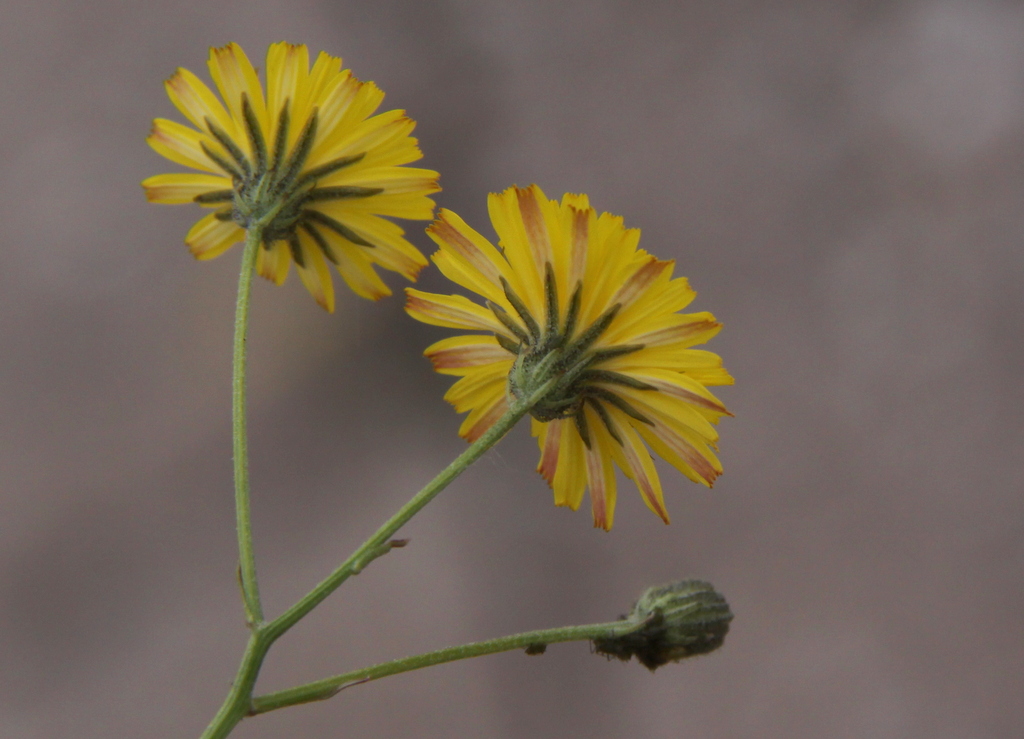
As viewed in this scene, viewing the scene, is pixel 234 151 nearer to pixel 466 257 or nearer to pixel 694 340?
pixel 466 257

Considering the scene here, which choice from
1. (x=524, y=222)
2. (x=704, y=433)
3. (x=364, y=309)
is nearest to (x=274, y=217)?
(x=524, y=222)

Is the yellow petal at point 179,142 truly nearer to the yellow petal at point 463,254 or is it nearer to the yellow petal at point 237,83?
the yellow petal at point 237,83

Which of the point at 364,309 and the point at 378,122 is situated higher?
the point at 364,309

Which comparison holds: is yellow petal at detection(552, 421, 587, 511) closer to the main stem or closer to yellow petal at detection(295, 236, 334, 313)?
the main stem

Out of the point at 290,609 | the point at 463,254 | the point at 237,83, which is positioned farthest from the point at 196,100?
the point at 290,609

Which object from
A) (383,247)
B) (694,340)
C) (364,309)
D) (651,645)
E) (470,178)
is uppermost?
(470,178)

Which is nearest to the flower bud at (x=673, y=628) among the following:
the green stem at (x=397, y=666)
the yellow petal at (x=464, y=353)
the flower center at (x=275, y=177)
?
the green stem at (x=397, y=666)

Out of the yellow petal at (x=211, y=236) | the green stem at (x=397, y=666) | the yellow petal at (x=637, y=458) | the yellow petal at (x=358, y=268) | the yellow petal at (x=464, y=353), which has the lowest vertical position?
the green stem at (x=397, y=666)
